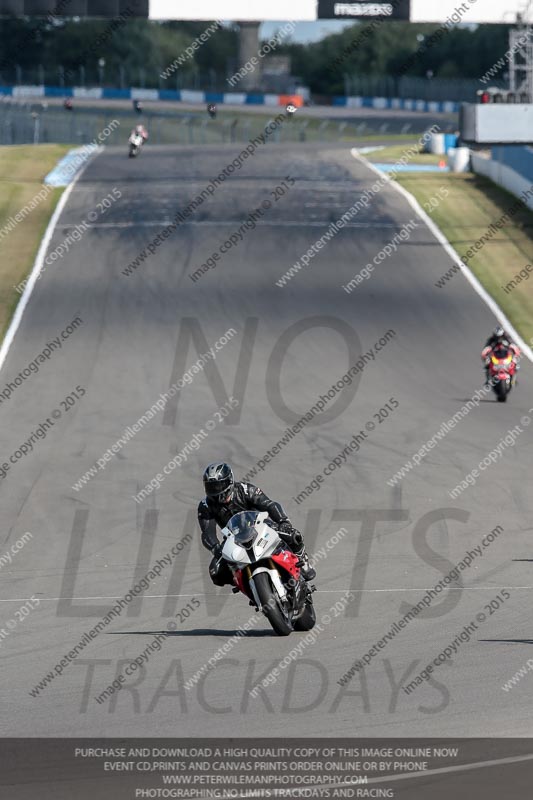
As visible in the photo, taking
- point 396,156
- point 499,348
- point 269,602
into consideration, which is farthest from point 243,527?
point 396,156

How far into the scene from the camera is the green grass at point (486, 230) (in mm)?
31953

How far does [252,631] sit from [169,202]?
107ft

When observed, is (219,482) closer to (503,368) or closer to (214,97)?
(503,368)

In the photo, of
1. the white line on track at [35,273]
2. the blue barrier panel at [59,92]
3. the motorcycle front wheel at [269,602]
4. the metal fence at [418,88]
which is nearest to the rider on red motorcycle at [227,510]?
the motorcycle front wheel at [269,602]

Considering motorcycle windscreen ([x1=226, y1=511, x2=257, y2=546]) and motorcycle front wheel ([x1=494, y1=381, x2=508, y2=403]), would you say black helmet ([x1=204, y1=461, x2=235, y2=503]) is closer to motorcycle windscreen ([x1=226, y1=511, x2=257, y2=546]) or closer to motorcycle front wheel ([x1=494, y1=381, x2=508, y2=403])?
motorcycle windscreen ([x1=226, y1=511, x2=257, y2=546])

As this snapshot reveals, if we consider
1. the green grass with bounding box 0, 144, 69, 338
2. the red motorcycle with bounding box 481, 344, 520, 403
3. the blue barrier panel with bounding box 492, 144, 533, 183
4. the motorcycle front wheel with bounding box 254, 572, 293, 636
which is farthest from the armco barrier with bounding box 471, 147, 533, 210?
the motorcycle front wheel with bounding box 254, 572, 293, 636

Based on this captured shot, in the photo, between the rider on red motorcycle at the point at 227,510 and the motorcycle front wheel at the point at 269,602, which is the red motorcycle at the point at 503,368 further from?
the motorcycle front wheel at the point at 269,602

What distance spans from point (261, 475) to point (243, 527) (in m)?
7.46

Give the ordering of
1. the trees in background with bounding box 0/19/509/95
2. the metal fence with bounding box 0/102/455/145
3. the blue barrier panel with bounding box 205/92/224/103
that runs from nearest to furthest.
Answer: the metal fence with bounding box 0/102/455/145, the blue barrier panel with bounding box 205/92/224/103, the trees in background with bounding box 0/19/509/95

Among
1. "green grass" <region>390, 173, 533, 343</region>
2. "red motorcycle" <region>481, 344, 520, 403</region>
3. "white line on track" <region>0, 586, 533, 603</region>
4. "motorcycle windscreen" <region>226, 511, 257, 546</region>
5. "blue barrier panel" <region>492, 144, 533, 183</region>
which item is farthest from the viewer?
"blue barrier panel" <region>492, 144, 533, 183</region>

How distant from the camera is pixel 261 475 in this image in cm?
1830

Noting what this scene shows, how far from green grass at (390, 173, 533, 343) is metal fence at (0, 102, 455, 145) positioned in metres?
32.3

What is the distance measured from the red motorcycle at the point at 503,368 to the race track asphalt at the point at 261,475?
0.26 metres

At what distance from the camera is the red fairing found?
35.8 ft
